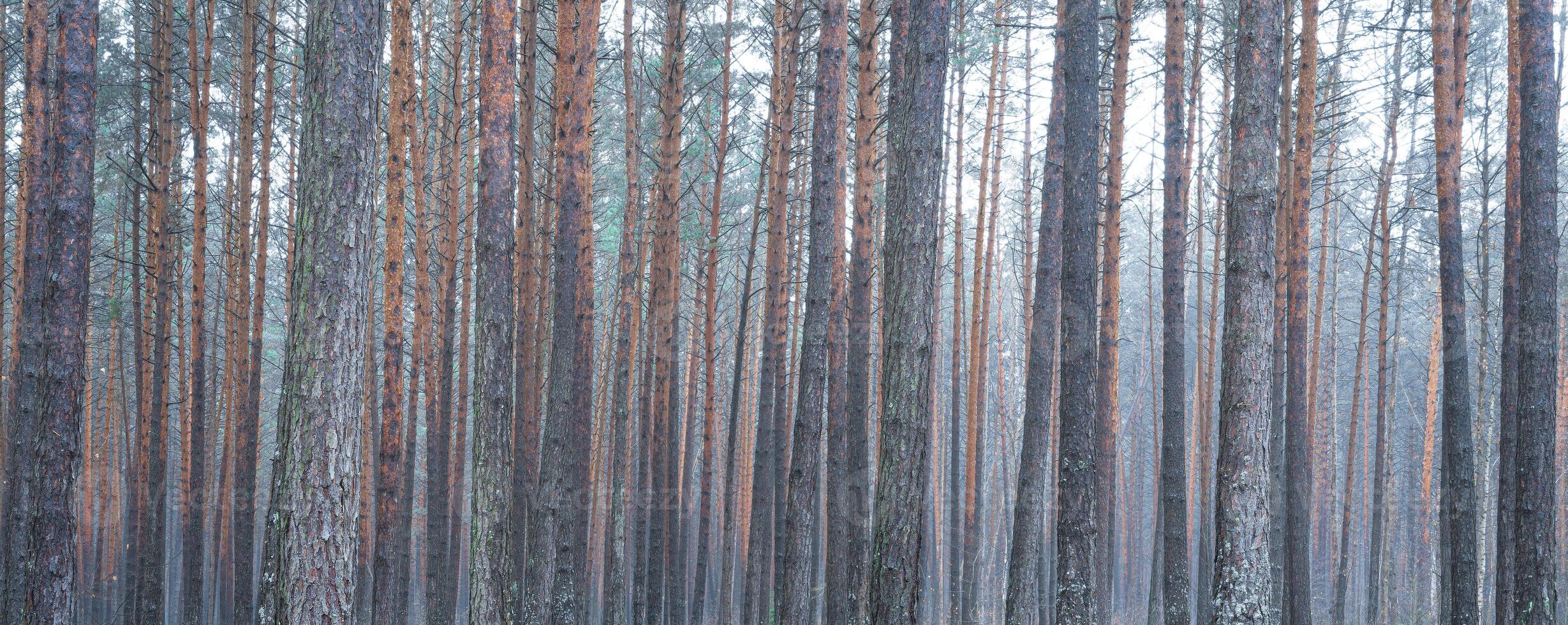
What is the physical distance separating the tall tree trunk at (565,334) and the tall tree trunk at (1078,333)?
420 centimetres

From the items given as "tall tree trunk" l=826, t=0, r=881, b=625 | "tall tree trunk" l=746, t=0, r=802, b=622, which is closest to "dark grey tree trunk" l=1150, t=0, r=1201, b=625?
"tall tree trunk" l=826, t=0, r=881, b=625

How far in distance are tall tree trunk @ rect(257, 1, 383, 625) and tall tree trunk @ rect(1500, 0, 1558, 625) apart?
9.04 m

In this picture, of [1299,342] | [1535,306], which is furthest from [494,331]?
[1535,306]

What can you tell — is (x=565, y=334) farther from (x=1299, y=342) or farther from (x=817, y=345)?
(x=1299, y=342)

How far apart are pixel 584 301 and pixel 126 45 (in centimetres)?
1454

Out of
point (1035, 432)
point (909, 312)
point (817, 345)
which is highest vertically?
point (909, 312)

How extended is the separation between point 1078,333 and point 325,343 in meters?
5.50

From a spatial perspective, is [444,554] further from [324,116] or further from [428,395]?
[324,116]

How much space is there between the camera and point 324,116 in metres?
5.25

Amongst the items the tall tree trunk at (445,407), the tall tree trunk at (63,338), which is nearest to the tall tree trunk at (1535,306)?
the tall tree trunk at (445,407)

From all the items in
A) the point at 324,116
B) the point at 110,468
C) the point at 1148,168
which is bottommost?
the point at 110,468

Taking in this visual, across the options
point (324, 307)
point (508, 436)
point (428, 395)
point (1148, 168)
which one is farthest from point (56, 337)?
Result: point (1148, 168)

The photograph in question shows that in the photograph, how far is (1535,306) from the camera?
26.3 ft

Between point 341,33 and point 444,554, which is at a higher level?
point 341,33
